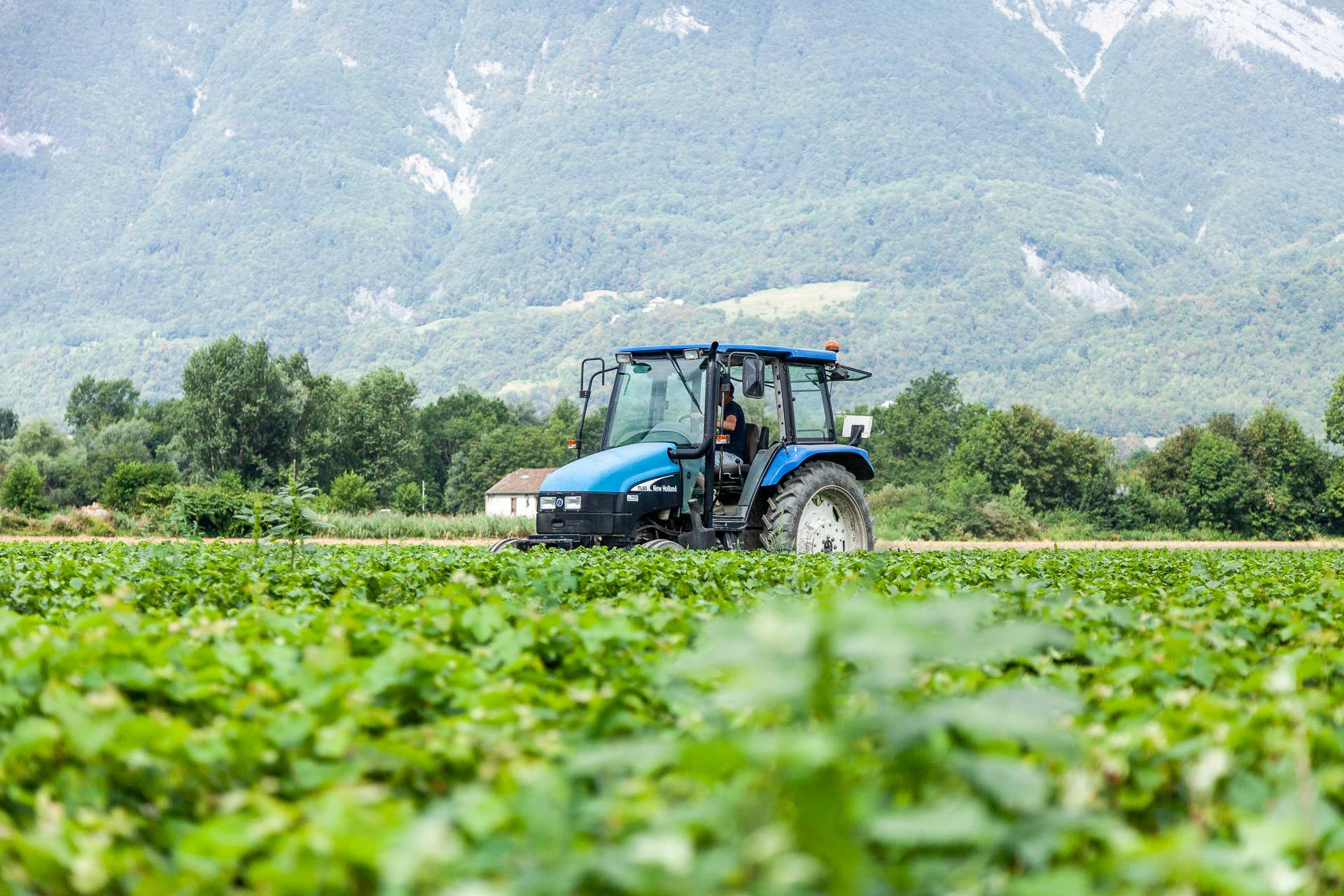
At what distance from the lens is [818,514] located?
12305 millimetres

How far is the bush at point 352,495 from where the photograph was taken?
4775 cm

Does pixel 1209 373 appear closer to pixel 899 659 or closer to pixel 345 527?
pixel 345 527

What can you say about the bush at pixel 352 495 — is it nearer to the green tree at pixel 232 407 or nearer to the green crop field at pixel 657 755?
the green tree at pixel 232 407

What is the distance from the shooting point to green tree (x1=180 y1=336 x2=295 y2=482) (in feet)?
186

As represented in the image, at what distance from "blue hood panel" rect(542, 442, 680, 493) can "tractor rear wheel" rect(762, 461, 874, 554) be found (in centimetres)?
117

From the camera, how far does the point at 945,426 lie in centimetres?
7512

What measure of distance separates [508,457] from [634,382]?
242ft

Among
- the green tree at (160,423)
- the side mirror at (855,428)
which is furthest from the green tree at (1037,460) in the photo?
the green tree at (160,423)

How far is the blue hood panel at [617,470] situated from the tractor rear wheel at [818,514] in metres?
1.17

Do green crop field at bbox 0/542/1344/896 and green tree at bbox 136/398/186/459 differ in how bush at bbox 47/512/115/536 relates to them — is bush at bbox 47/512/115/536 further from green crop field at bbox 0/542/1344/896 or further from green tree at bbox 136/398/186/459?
green tree at bbox 136/398/186/459

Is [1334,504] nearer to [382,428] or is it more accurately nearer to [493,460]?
[382,428]

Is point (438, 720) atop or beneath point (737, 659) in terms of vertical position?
beneath

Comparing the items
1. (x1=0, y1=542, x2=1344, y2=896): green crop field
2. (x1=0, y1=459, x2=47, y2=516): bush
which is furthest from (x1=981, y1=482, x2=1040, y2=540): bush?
(x1=0, y1=542, x2=1344, y2=896): green crop field

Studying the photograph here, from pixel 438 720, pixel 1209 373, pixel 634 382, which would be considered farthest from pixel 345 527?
pixel 1209 373
